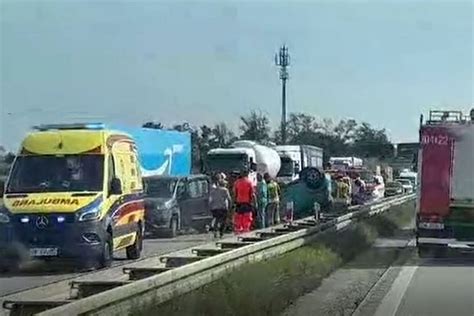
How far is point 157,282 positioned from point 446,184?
13.0 meters

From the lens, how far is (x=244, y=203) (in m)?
26.8

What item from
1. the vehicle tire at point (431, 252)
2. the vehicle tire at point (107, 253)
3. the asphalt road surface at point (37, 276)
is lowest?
the asphalt road surface at point (37, 276)

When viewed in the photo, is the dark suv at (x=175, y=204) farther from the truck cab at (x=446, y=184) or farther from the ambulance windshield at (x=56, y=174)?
the ambulance windshield at (x=56, y=174)

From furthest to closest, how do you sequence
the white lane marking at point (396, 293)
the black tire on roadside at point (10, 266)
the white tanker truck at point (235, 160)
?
the white tanker truck at point (235, 160) < the black tire on roadside at point (10, 266) < the white lane marking at point (396, 293)

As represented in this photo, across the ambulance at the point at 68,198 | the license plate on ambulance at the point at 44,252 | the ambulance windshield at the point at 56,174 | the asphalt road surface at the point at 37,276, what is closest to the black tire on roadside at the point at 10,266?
the ambulance at the point at 68,198

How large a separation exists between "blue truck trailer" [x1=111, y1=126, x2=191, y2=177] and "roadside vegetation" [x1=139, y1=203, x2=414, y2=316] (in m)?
10.9

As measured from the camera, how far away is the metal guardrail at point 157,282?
8.62 m

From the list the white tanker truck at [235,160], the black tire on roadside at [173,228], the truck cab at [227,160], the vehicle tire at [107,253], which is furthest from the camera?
the truck cab at [227,160]

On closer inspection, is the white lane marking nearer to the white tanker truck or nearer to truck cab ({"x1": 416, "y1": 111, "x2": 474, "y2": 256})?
truck cab ({"x1": 416, "y1": 111, "x2": 474, "y2": 256})

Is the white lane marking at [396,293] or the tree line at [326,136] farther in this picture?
the tree line at [326,136]

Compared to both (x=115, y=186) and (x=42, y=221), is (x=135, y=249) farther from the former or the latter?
(x=42, y=221)

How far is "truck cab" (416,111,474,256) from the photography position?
22.1 metres

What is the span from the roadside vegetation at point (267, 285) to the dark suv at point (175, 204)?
21.8 ft

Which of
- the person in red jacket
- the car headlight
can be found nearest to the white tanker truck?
the person in red jacket
